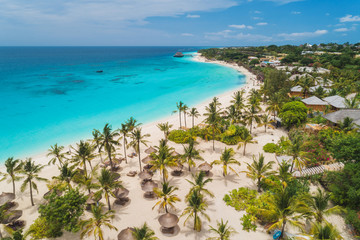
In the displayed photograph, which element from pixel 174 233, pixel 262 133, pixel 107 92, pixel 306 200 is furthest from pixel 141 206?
pixel 107 92

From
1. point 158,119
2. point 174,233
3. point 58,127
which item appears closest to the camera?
point 174,233

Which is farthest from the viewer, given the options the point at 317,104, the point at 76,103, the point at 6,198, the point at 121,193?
the point at 76,103

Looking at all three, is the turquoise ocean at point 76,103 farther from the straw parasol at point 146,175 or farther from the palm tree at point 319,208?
the palm tree at point 319,208

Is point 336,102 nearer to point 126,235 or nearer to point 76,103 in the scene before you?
point 126,235

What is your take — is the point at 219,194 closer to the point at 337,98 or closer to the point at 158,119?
the point at 158,119

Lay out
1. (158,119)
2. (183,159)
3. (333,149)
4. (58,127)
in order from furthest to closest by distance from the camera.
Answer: (158,119), (58,127), (183,159), (333,149)

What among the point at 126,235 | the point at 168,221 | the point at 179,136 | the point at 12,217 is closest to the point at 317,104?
the point at 179,136

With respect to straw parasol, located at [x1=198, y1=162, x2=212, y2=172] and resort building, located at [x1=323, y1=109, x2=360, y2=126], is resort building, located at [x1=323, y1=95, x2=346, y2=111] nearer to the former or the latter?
resort building, located at [x1=323, y1=109, x2=360, y2=126]

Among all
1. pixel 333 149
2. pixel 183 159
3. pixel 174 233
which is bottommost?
pixel 174 233
